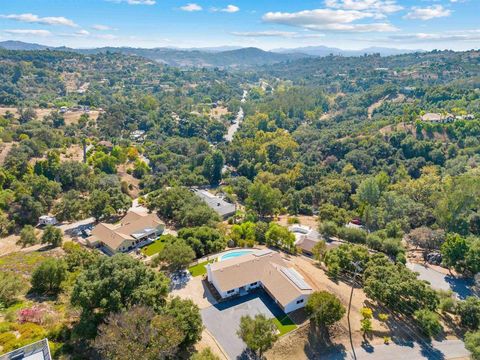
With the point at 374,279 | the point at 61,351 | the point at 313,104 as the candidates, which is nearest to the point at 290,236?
the point at 374,279

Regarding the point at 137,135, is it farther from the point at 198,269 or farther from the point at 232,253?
the point at 198,269

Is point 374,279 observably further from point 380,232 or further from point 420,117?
point 420,117

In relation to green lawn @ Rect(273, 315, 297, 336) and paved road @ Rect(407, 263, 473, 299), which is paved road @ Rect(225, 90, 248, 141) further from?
green lawn @ Rect(273, 315, 297, 336)

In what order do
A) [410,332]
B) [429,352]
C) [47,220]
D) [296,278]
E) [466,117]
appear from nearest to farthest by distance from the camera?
1. [429,352]
2. [410,332]
3. [296,278]
4. [47,220]
5. [466,117]

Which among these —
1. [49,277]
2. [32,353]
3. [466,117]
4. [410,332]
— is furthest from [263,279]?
[466,117]

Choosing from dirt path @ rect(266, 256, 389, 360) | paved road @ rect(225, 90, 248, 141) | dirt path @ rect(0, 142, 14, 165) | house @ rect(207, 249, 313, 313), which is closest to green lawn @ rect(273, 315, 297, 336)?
dirt path @ rect(266, 256, 389, 360)

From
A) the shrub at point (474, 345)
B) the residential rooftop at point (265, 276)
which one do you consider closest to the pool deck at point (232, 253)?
the residential rooftop at point (265, 276)

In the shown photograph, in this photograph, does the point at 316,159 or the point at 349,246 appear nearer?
the point at 349,246
